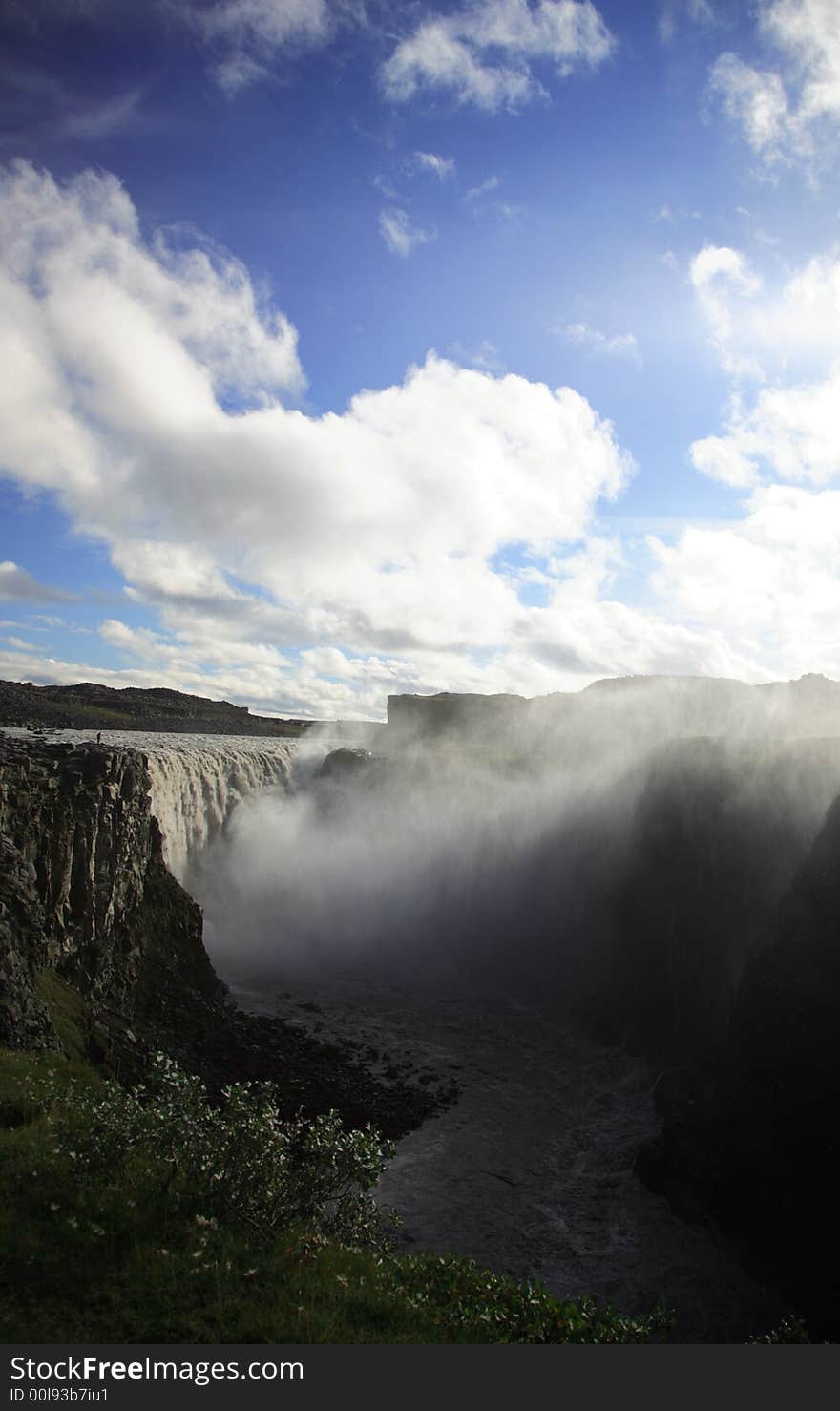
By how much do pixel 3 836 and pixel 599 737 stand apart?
56.8m

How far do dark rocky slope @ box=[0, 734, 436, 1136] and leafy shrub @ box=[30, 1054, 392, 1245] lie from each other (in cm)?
932

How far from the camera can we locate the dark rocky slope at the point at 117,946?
23359 millimetres

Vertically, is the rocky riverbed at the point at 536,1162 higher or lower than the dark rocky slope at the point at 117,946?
lower

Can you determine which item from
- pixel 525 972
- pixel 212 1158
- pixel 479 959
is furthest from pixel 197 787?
pixel 212 1158

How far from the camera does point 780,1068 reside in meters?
22.2

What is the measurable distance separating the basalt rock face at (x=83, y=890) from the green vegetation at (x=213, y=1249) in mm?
9460

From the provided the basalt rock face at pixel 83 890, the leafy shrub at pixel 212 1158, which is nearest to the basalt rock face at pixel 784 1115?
the leafy shrub at pixel 212 1158

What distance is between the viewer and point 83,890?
2705 centimetres

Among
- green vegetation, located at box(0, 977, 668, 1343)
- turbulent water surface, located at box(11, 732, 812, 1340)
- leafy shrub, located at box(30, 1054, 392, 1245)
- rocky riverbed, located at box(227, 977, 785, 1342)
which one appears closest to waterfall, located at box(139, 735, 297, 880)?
turbulent water surface, located at box(11, 732, 812, 1340)

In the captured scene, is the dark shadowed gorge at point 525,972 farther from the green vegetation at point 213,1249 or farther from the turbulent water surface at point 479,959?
the green vegetation at point 213,1249

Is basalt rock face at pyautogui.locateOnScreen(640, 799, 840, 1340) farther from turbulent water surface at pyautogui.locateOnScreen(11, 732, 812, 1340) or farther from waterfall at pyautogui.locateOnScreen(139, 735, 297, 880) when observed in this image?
waterfall at pyautogui.locateOnScreen(139, 735, 297, 880)

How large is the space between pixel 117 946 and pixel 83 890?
11.0 ft

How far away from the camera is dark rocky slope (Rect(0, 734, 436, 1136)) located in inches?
920

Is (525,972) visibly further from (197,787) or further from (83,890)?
(83,890)
